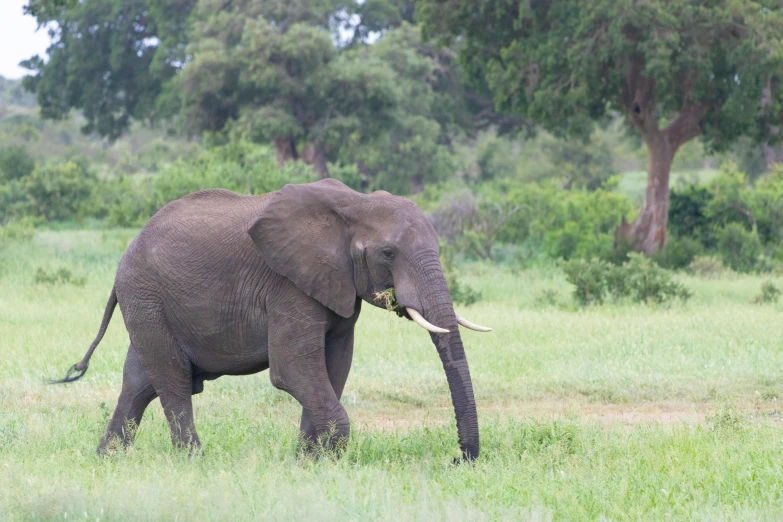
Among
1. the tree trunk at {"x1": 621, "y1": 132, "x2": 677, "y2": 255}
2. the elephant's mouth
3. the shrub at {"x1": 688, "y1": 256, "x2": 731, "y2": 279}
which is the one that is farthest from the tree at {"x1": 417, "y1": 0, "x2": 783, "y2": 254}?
the elephant's mouth

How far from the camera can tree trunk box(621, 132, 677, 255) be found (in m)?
21.0

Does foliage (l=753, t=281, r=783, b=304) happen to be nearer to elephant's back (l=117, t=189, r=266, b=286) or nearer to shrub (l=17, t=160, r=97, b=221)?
elephant's back (l=117, t=189, r=266, b=286)

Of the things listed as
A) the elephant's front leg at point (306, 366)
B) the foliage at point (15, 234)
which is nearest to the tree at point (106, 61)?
the foliage at point (15, 234)

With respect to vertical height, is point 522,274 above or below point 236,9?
below

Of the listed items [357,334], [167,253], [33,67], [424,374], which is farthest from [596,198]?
[33,67]

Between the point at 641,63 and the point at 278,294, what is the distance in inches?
590

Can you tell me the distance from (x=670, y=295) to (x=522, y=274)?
4532 millimetres

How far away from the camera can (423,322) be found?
585cm

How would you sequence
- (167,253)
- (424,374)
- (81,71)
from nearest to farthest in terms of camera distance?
(167,253), (424,374), (81,71)

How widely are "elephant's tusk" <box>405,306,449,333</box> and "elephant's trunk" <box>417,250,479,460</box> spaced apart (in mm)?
70

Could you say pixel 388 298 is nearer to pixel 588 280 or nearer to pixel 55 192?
pixel 588 280

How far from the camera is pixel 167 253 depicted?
672 centimetres

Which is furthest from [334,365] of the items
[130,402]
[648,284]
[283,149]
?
[283,149]

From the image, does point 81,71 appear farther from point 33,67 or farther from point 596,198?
point 596,198
